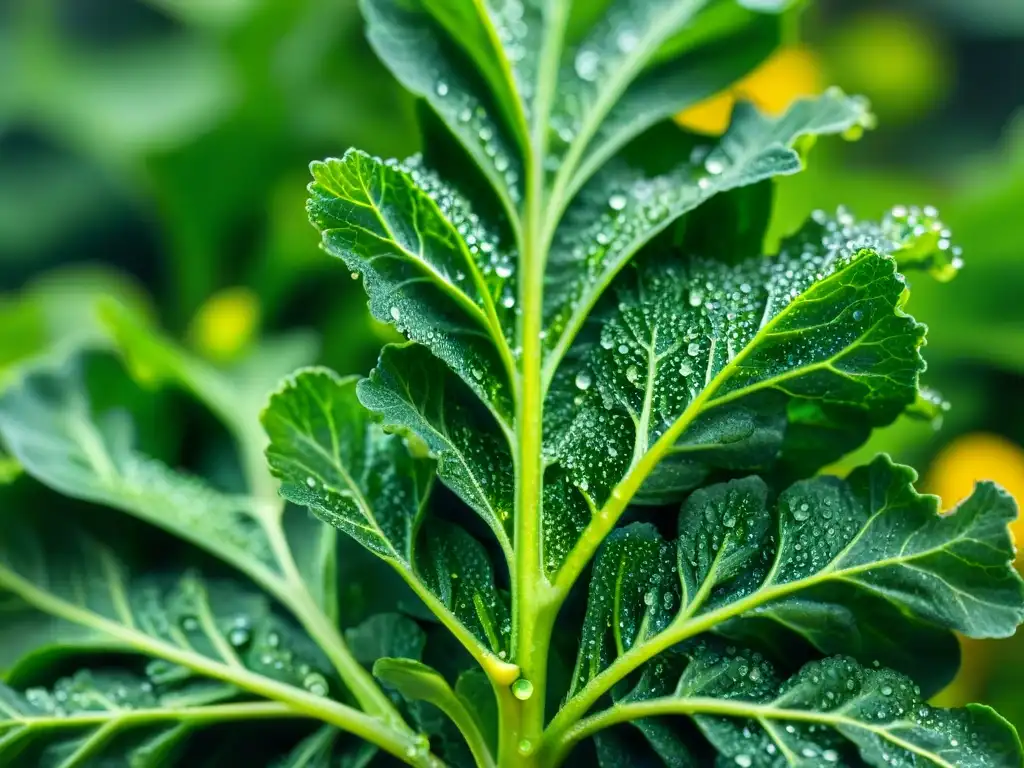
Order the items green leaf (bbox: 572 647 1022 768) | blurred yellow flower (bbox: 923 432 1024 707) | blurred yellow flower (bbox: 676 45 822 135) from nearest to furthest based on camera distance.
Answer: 1. green leaf (bbox: 572 647 1022 768)
2. blurred yellow flower (bbox: 923 432 1024 707)
3. blurred yellow flower (bbox: 676 45 822 135)

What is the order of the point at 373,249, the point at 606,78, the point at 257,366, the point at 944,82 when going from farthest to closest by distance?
the point at 944,82 → the point at 257,366 → the point at 606,78 → the point at 373,249

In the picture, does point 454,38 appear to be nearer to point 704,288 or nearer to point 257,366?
point 704,288

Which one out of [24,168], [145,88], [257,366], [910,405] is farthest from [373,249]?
[24,168]

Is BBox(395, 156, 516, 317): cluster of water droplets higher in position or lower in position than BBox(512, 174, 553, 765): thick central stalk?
higher

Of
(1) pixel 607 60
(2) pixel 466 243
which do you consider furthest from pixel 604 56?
(2) pixel 466 243

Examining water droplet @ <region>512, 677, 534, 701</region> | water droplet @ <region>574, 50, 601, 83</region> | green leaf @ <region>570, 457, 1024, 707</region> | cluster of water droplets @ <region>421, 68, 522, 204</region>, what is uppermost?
water droplet @ <region>574, 50, 601, 83</region>

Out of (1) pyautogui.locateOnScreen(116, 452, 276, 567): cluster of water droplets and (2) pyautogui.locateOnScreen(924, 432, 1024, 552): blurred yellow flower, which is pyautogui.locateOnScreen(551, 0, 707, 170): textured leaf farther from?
(2) pyautogui.locateOnScreen(924, 432, 1024, 552): blurred yellow flower

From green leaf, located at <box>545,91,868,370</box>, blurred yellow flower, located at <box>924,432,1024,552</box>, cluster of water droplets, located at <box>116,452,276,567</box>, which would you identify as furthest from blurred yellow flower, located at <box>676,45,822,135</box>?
cluster of water droplets, located at <box>116,452,276,567</box>
